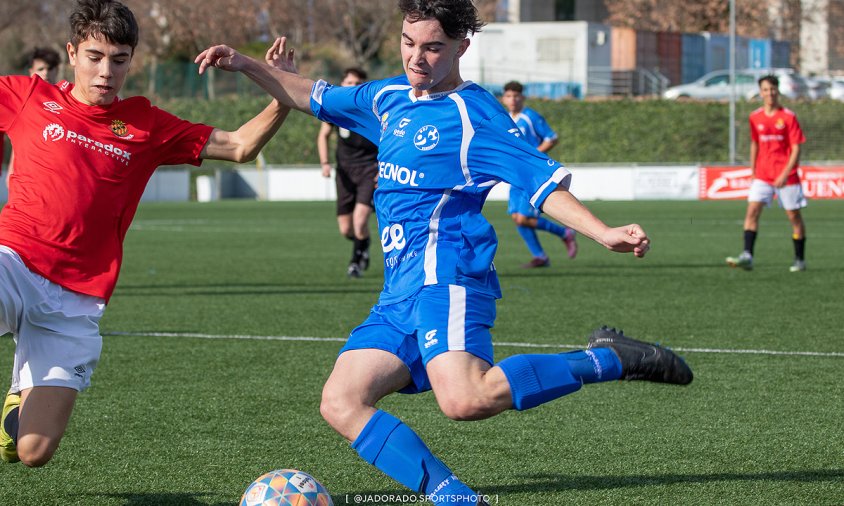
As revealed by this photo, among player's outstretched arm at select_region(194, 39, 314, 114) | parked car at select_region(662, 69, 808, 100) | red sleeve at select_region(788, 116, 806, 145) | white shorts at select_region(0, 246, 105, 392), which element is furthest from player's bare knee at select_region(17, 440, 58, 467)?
parked car at select_region(662, 69, 808, 100)

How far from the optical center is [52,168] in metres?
4.55

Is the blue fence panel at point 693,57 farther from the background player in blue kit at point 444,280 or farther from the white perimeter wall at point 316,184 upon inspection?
the background player in blue kit at point 444,280

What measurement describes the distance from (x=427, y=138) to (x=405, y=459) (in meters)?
1.12

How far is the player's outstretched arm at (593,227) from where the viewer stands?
3.71 m

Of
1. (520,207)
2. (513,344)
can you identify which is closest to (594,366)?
(513,344)

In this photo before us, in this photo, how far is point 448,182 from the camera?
4.13 m

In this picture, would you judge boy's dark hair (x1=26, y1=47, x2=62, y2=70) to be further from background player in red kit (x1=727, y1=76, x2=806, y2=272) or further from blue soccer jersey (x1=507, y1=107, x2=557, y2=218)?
background player in red kit (x1=727, y1=76, x2=806, y2=272)

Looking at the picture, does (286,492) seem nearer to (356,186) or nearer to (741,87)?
(356,186)

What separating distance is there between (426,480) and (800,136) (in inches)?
421

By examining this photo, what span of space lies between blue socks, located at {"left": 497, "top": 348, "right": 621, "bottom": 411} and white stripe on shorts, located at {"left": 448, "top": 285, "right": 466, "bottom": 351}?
0.52ft

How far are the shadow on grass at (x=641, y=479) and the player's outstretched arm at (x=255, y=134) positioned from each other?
65.9 inches

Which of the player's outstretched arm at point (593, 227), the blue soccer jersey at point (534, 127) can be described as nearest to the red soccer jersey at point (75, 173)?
the player's outstretched arm at point (593, 227)

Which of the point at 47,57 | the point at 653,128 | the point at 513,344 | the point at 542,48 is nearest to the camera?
the point at 513,344

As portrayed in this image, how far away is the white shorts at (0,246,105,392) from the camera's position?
4.33 m
